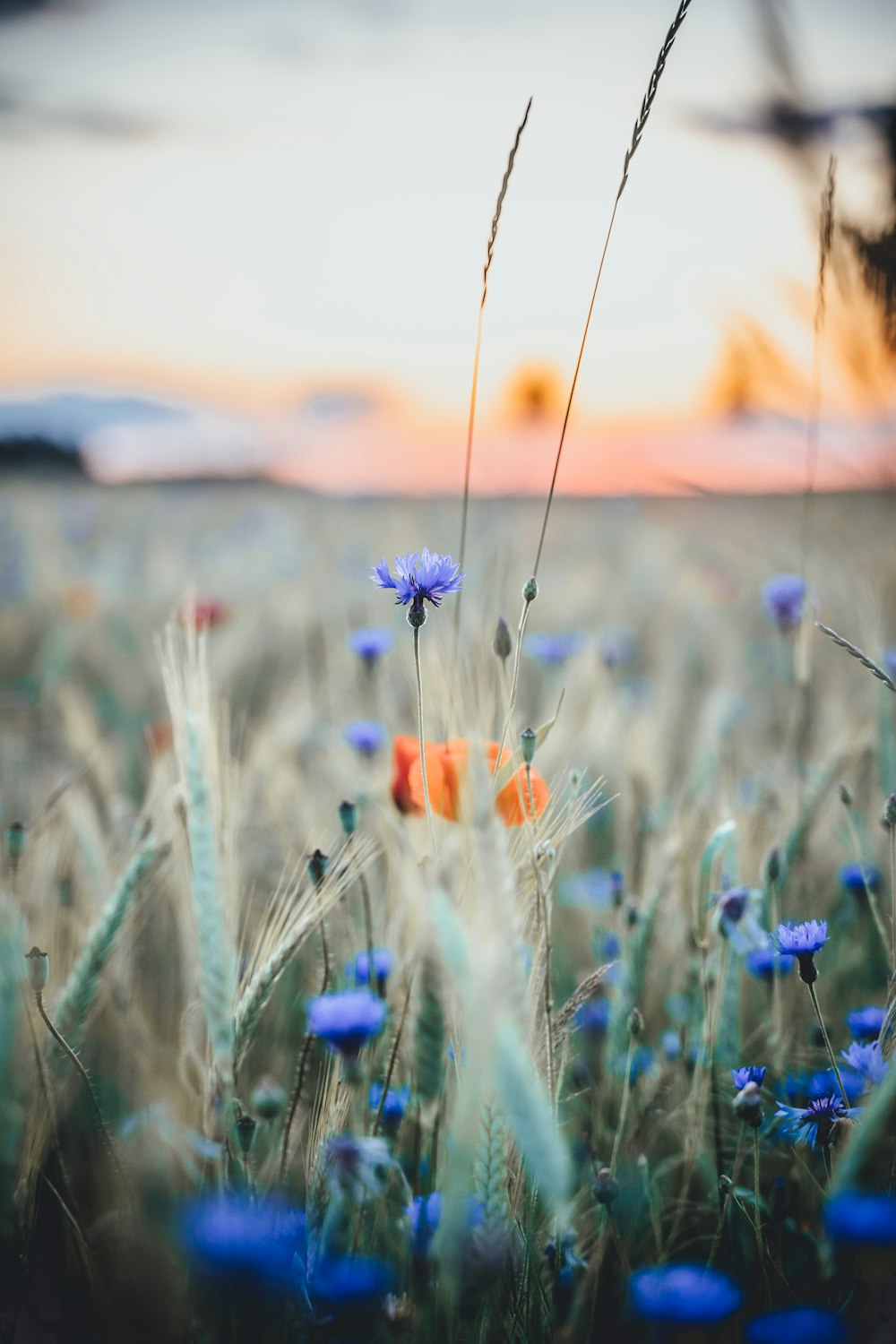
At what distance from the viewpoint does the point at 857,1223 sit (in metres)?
0.49

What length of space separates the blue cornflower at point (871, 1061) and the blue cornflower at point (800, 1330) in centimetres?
18

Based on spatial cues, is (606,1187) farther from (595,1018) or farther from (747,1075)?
(595,1018)

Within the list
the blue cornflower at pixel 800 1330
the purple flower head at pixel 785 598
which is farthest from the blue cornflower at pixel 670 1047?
the purple flower head at pixel 785 598

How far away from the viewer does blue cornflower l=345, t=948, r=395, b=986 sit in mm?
886

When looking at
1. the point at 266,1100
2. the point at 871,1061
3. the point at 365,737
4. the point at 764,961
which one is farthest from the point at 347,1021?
the point at 365,737

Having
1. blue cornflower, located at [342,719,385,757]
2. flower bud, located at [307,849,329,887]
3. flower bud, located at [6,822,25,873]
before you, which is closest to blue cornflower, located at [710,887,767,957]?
flower bud, located at [307,849,329,887]

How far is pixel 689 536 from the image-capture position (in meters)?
5.42

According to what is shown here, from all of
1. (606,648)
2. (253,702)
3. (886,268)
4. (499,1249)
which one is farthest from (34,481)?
(499,1249)

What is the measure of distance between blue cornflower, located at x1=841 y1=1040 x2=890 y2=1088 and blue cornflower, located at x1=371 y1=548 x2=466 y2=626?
1.54ft

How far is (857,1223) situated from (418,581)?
50 centimetres

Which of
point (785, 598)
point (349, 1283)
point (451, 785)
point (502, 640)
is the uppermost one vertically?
point (785, 598)

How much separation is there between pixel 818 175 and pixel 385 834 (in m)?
0.95

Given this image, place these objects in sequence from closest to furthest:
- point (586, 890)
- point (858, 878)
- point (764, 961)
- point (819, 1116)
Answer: point (819, 1116) < point (764, 961) < point (858, 878) < point (586, 890)

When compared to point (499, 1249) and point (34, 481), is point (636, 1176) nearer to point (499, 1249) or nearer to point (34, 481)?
point (499, 1249)
